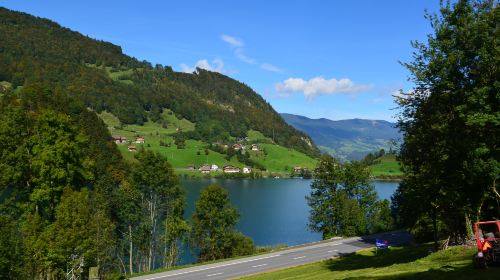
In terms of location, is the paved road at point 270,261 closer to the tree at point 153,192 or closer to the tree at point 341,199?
the tree at point 341,199

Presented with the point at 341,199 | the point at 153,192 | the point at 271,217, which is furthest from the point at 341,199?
the point at 271,217

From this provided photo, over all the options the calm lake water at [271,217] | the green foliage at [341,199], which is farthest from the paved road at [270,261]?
the calm lake water at [271,217]

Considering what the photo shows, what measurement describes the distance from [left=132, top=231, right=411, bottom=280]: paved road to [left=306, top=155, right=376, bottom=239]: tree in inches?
532

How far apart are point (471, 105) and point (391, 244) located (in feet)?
123

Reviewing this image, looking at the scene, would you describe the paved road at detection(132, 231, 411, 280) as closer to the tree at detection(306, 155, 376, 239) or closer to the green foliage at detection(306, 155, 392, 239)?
the tree at detection(306, 155, 376, 239)

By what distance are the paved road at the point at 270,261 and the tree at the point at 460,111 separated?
19.2 metres

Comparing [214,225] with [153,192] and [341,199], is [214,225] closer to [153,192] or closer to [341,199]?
[153,192]

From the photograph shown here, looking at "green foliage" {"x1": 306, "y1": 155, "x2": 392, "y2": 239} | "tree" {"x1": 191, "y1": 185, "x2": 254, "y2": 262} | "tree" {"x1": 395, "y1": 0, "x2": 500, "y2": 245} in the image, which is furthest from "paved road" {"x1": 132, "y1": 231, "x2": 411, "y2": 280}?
"tree" {"x1": 395, "y1": 0, "x2": 500, "y2": 245}

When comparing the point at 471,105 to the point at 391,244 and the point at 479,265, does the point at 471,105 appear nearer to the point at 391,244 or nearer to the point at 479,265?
the point at 479,265

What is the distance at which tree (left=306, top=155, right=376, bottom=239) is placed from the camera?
75.7 m

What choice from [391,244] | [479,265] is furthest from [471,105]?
[391,244]

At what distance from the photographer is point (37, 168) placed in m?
32.2

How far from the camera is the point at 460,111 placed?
931 inches

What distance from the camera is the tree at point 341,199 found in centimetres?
7569
